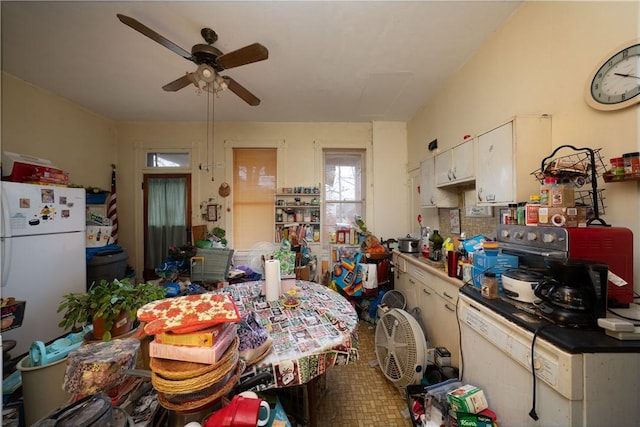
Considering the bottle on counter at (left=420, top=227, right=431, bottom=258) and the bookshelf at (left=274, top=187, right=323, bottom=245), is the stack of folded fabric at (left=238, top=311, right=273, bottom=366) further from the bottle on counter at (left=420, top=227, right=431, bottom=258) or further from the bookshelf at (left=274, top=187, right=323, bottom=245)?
the bookshelf at (left=274, top=187, right=323, bottom=245)

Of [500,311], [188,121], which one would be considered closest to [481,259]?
[500,311]

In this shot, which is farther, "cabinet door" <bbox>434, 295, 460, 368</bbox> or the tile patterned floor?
"cabinet door" <bbox>434, 295, 460, 368</bbox>

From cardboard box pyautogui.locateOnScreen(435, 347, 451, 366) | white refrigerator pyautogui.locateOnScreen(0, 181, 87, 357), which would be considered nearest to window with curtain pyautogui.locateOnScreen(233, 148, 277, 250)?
white refrigerator pyautogui.locateOnScreen(0, 181, 87, 357)

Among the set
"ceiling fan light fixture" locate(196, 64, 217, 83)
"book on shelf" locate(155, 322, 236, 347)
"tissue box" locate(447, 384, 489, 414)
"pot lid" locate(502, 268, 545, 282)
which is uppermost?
"ceiling fan light fixture" locate(196, 64, 217, 83)

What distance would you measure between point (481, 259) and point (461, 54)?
1.95m

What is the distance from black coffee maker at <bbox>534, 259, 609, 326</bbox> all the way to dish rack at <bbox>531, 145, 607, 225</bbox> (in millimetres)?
459

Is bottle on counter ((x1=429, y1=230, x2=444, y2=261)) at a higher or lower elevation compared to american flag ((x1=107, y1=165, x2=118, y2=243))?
lower

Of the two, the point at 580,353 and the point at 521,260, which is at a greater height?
the point at 521,260

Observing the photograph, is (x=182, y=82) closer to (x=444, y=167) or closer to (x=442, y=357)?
(x=444, y=167)

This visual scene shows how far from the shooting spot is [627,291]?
0.93 metres

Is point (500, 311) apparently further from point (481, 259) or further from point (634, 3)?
point (634, 3)

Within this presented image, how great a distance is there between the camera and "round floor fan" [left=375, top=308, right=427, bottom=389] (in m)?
1.54

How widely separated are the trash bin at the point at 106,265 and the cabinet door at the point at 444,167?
408cm

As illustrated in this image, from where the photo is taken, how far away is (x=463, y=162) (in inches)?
77.4
